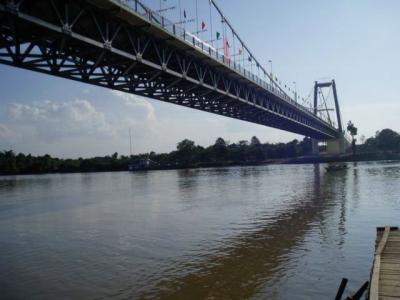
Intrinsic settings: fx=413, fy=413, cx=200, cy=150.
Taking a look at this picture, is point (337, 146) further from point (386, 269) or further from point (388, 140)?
point (386, 269)

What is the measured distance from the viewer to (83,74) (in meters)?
22.5

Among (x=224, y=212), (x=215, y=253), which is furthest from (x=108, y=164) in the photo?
(x=215, y=253)

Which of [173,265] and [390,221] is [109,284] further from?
[390,221]

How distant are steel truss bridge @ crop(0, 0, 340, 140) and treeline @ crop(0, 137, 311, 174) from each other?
450ft

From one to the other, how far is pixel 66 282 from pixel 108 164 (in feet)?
590

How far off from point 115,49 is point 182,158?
559 ft

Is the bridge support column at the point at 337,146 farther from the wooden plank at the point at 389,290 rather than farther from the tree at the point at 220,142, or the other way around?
the wooden plank at the point at 389,290

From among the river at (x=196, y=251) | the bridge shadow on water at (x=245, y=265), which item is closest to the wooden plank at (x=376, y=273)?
the river at (x=196, y=251)

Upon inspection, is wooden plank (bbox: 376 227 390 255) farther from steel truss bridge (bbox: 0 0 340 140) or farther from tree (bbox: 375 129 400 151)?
tree (bbox: 375 129 400 151)

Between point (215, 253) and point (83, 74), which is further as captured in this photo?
point (83, 74)

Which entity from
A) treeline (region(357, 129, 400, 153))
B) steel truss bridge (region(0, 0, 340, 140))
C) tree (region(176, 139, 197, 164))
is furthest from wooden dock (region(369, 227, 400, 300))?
tree (region(176, 139, 197, 164))

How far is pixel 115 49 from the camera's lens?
67.5ft

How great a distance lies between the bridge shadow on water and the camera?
12.5m

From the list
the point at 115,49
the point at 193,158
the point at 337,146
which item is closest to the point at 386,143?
the point at 337,146
